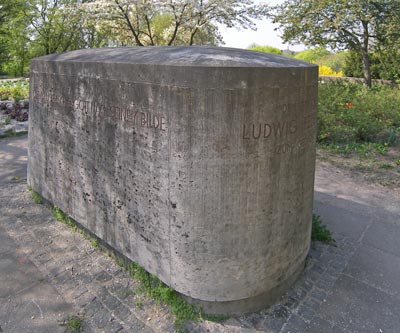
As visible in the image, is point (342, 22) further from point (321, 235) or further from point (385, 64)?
point (321, 235)

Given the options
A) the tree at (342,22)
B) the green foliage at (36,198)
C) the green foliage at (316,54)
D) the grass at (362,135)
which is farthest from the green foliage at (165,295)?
the green foliage at (316,54)

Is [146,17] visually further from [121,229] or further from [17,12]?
[121,229]

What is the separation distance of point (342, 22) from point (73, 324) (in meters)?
16.6

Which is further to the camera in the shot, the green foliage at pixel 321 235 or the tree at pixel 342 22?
the tree at pixel 342 22

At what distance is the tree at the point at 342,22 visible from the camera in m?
14.7

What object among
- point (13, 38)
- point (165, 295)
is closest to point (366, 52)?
point (165, 295)

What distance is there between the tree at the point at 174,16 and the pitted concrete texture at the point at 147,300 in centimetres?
1535

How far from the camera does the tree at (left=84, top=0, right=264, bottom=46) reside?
17.8m

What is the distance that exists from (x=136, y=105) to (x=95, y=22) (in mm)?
17865

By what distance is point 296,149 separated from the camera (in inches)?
118

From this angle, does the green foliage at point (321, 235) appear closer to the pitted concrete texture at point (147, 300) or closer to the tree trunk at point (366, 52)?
the pitted concrete texture at point (147, 300)

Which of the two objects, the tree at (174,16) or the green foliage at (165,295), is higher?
the tree at (174,16)

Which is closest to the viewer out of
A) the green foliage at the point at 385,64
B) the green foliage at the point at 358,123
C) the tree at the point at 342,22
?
the green foliage at the point at 358,123

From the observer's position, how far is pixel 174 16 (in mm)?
19000
